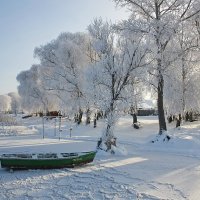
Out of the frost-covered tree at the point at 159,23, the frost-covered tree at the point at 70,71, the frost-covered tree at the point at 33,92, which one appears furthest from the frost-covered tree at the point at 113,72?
the frost-covered tree at the point at 33,92

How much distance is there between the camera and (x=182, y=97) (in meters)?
37.3

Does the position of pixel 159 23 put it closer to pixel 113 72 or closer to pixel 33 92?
pixel 113 72

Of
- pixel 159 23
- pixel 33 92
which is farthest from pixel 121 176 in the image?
pixel 33 92

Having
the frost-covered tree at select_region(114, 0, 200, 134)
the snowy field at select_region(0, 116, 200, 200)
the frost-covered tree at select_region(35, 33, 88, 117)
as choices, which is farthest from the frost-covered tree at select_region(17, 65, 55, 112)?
the snowy field at select_region(0, 116, 200, 200)

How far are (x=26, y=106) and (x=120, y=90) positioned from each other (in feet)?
158

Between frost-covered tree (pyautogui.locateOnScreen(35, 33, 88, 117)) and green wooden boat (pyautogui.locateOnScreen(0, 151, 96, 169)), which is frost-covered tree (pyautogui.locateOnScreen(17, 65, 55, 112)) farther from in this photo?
green wooden boat (pyautogui.locateOnScreen(0, 151, 96, 169))

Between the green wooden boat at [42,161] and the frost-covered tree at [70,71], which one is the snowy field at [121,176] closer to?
the green wooden boat at [42,161]

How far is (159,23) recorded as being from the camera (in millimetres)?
27031

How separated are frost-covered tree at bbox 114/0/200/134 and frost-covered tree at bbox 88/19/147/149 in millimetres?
1708

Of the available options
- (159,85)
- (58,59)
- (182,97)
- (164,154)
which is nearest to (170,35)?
(159,85)

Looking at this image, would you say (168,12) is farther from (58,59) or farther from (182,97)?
(58,59)

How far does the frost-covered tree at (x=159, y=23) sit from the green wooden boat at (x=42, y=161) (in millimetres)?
9669

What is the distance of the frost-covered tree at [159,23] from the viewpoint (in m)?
27.0

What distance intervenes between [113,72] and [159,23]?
5.17m
